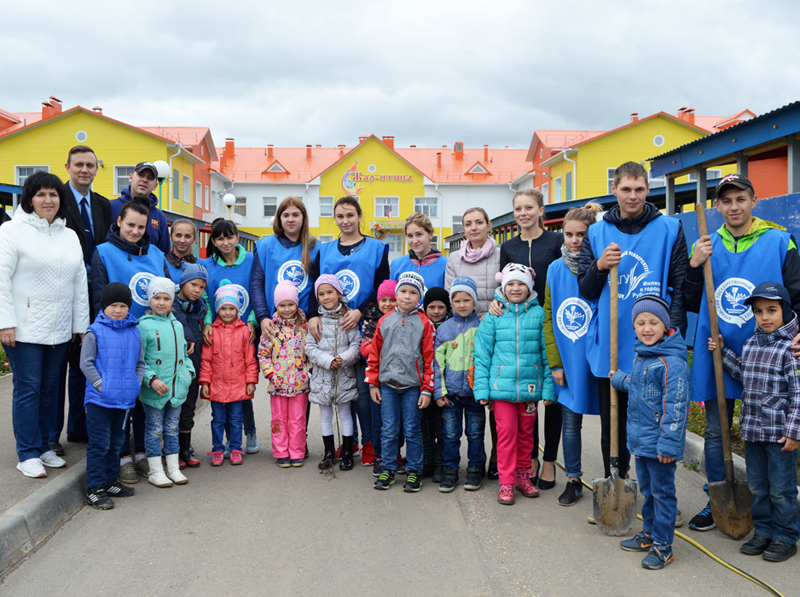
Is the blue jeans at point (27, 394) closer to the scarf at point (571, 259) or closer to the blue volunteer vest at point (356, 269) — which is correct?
the blue volunteer vest at point (356, 269)

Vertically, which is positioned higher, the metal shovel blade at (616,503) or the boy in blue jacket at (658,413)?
the boy in blue jacket at (658,413)

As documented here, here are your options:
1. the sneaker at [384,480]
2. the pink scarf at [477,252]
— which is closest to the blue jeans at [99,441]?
the sneaker at [384,480]

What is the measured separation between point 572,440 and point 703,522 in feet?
3.11

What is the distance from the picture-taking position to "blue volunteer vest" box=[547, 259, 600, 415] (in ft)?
14.1

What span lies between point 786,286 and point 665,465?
4.33 feet

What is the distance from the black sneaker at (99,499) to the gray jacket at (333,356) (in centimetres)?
169

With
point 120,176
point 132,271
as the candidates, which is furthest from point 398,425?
point 120,176

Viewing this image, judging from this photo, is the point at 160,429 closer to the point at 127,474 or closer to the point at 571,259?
the point at 127,474

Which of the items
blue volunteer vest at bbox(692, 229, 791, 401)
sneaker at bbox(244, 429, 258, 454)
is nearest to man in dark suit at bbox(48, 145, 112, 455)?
sneaker at bbox(244, 429, 258, 454)

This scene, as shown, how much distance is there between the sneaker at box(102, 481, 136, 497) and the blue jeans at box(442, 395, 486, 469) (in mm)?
2401

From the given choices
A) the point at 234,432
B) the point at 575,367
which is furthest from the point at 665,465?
the point at 234,432

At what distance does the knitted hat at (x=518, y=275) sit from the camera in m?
4.55

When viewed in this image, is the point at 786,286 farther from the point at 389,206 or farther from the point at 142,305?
the point at 389,206

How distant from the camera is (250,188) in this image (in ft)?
151
